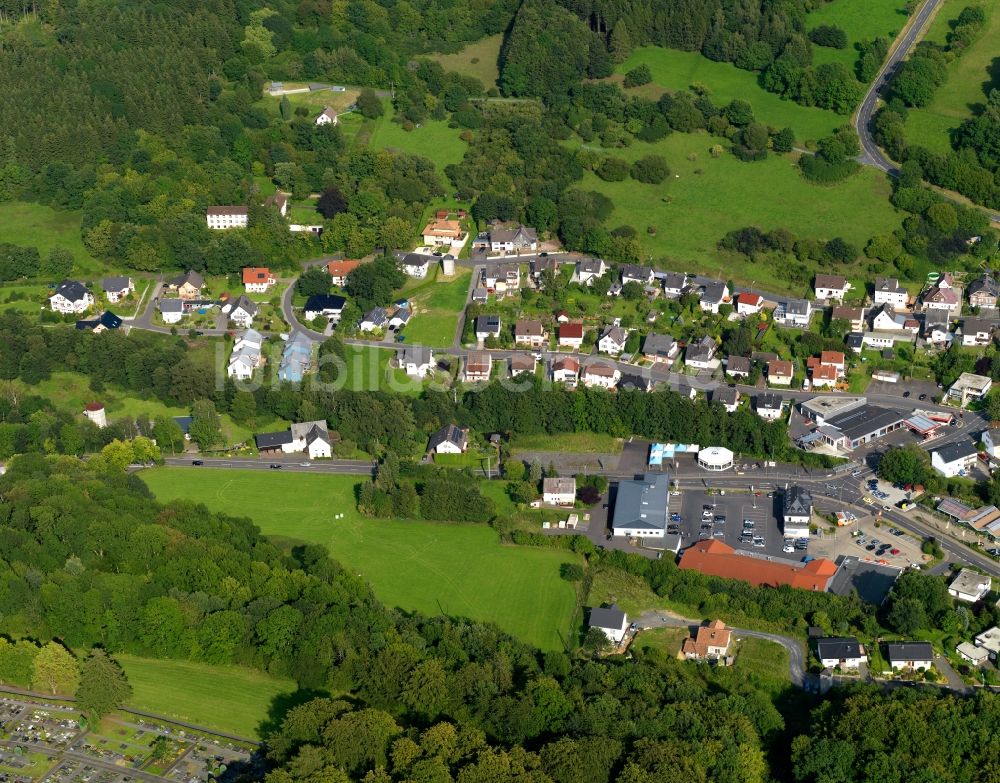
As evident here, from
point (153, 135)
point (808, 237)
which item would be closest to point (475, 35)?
point (153, 135)

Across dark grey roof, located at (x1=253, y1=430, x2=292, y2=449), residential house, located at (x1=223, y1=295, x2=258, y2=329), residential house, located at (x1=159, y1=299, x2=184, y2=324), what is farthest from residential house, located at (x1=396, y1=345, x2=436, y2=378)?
residential house, located at (x1=159, y1=299, x2=184, y2=324)

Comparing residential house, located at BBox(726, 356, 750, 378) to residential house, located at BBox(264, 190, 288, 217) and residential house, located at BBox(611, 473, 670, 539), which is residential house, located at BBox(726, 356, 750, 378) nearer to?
residential house, located at BBox(611, 473, 670, 539)

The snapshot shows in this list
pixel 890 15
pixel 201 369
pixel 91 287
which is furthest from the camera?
pixel 890 15

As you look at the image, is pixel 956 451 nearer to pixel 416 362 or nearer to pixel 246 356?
pixel 416 362

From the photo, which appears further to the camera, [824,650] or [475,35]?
[475,35]

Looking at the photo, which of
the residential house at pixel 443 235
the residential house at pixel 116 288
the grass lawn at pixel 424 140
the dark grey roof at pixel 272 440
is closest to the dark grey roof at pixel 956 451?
the dark grey roof at pixel 272 440

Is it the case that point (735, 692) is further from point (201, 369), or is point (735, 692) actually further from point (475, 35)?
point (475, 35)

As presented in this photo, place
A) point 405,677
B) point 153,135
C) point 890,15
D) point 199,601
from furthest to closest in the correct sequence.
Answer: point 890,15 < point 153,135 < point 199,601 < point 405,677
